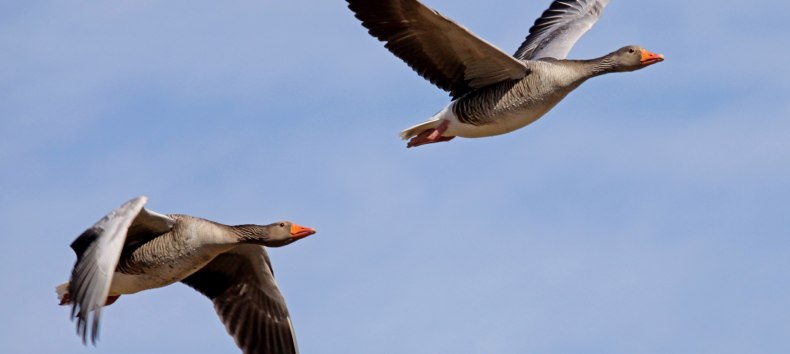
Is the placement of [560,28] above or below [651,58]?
above

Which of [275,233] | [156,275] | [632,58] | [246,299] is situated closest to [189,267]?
[156,275]

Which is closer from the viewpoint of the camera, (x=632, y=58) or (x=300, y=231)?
(x=300, y=231)

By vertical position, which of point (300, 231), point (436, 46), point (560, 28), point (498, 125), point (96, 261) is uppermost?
point (560, 28)

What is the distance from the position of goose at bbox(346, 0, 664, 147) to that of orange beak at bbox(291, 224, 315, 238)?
7.46 feet

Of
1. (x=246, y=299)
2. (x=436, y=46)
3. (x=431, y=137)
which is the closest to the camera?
(x=246, y=299)

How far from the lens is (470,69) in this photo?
16828 mm

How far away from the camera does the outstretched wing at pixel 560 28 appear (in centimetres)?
1902

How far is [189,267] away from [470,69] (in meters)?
3.82

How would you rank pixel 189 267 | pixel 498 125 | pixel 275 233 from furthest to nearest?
1. pixel 498 125
2. pixel 275 233
3. pixel 189 267

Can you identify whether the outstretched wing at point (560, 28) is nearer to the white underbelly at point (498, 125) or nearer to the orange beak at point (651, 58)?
the orange beak at point (651, 58)

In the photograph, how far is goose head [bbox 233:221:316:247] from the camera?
50.0 feet

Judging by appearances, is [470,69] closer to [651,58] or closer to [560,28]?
[651,58]

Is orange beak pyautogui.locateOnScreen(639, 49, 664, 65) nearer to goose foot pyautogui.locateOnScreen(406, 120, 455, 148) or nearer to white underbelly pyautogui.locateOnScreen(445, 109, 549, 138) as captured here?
white underbelly pyautogui.locateOnScreen(445, 109, 549, 138)

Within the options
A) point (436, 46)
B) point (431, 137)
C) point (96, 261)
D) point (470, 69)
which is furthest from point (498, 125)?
point (96, 261)
